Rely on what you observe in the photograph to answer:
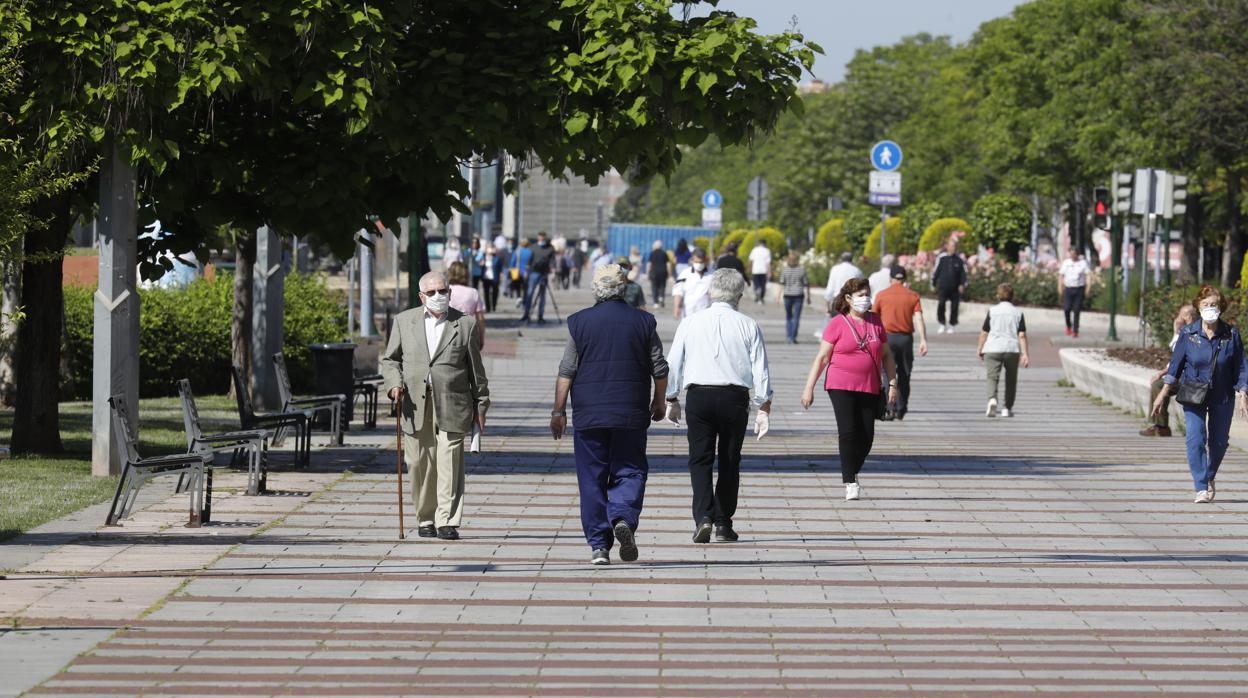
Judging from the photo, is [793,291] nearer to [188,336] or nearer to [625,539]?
[188,336]

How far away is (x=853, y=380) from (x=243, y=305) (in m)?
9.52

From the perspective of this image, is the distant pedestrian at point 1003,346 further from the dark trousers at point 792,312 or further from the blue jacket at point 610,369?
the dark trousers at point 792,312

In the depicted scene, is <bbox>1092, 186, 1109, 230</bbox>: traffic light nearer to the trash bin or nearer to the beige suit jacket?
the trash bin

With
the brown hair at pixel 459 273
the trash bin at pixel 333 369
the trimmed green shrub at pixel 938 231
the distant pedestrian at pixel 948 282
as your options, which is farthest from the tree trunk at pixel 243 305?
the trimmed green shrub at pixel 938 231

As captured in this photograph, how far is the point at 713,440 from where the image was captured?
1180cm

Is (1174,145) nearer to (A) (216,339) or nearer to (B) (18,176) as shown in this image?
(A) (216,339)

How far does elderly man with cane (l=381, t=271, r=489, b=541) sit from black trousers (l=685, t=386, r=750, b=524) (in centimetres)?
122

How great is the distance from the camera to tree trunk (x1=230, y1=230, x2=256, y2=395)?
2175cm

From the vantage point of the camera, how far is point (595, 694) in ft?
24.9

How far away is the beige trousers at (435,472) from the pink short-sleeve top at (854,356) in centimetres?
317

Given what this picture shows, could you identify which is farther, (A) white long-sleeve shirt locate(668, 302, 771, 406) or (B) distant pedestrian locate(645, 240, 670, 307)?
(B) distant pedestrian locate(645, 240, 670, 307)

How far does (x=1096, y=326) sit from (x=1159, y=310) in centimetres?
1364

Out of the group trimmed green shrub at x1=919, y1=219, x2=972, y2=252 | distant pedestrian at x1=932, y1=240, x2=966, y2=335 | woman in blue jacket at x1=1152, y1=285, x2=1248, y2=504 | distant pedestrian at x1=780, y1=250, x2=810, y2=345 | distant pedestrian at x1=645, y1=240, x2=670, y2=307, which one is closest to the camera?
woman in blue jacket at x1=1152, y1=285, x2=1248, y2=504

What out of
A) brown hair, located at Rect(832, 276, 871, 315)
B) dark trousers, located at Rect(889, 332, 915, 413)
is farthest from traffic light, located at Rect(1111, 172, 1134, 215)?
brown hair, located at Rect(832, 276, 871, 315)
